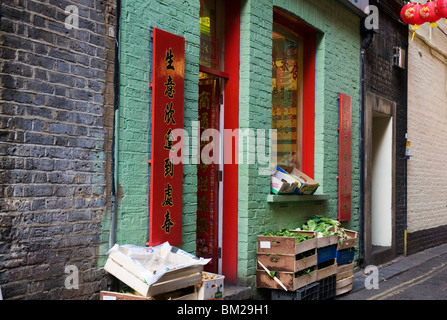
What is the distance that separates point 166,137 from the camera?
5102mm

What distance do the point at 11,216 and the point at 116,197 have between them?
1046 millimetres

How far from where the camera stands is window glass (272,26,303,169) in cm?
767

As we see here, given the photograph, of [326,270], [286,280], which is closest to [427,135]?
[326,270]

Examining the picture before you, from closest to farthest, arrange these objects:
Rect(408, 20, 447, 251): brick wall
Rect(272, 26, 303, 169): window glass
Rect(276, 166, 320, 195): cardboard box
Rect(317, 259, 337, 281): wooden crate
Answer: Rect(317, 259, 337, 281): wooden crate
Rect(276, 166, 320, 195): cardboard box
Rect(272, 26, 303, 169): window glass
Rect(408, 20, 447, 251): brick wall

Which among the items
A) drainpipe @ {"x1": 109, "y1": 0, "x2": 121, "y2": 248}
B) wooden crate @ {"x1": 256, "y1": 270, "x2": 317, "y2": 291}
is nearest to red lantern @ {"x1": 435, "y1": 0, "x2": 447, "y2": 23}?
wooden crate @ {"x1": 256, "y1": 270, "x2": 317, "y2": 291}

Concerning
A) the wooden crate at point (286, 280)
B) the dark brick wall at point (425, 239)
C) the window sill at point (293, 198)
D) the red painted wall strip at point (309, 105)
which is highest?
the red painted wall strip at point (309, 105)

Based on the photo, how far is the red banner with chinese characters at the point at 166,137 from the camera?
4957 mm

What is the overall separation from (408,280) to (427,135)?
17.0 feet

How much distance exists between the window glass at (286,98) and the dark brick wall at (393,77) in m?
2.15

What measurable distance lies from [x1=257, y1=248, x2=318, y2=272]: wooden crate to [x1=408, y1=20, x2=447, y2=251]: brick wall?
617cm

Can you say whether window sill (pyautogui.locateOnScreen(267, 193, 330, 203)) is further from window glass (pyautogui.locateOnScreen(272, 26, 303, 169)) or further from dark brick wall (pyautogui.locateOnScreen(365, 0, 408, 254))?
dark brick wall (pyautogui.locateOnScreen(365, 0, 408, 254))

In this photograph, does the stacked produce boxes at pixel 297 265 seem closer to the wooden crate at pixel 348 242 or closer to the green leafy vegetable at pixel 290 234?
the green leafy vegetable at pixel 290 234

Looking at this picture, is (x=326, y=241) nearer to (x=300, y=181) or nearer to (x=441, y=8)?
(x=300, y=181)

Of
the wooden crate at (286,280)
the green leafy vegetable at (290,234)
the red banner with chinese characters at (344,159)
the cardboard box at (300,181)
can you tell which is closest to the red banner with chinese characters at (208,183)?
the wooden crate at (286,280)
